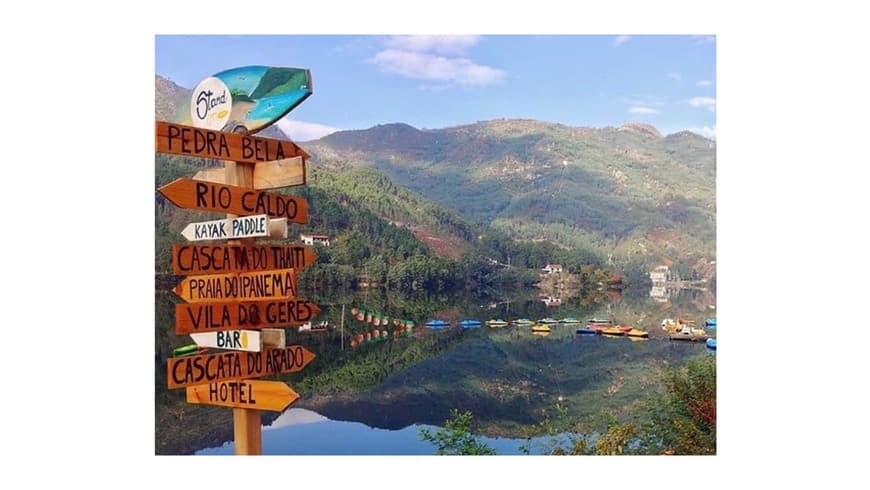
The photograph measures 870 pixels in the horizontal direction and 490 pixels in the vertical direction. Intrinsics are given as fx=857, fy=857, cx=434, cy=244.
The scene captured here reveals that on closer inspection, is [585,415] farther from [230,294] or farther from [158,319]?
[230,294]

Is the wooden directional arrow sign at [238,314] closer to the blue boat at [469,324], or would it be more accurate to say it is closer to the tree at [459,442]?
the tree at [459,442]

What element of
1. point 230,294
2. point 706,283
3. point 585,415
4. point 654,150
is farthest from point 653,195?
point 230,294

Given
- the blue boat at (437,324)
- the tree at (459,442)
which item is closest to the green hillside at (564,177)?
the blue boat at (437,324)

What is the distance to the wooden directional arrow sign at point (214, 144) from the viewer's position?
8.65 feet

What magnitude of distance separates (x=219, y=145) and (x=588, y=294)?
10.3 meters

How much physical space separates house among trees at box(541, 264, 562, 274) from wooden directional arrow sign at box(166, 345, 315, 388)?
11.4 meters

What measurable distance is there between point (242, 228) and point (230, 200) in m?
0.10

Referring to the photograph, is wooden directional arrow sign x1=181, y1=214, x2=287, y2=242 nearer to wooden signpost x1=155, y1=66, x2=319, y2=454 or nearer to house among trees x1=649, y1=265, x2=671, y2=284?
wooden signpost x1=155, y1=66, x2=319, y2=454

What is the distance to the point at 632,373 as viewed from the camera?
862 centimetres

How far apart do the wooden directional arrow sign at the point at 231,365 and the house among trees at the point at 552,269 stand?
11416mm

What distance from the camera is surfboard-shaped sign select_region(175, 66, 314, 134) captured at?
283 cm

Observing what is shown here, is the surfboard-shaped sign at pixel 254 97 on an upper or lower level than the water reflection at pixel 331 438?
upper

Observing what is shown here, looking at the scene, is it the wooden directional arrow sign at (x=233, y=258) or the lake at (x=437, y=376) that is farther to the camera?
the lake at (x=437, y=376)

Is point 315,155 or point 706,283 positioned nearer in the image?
point 706,283
